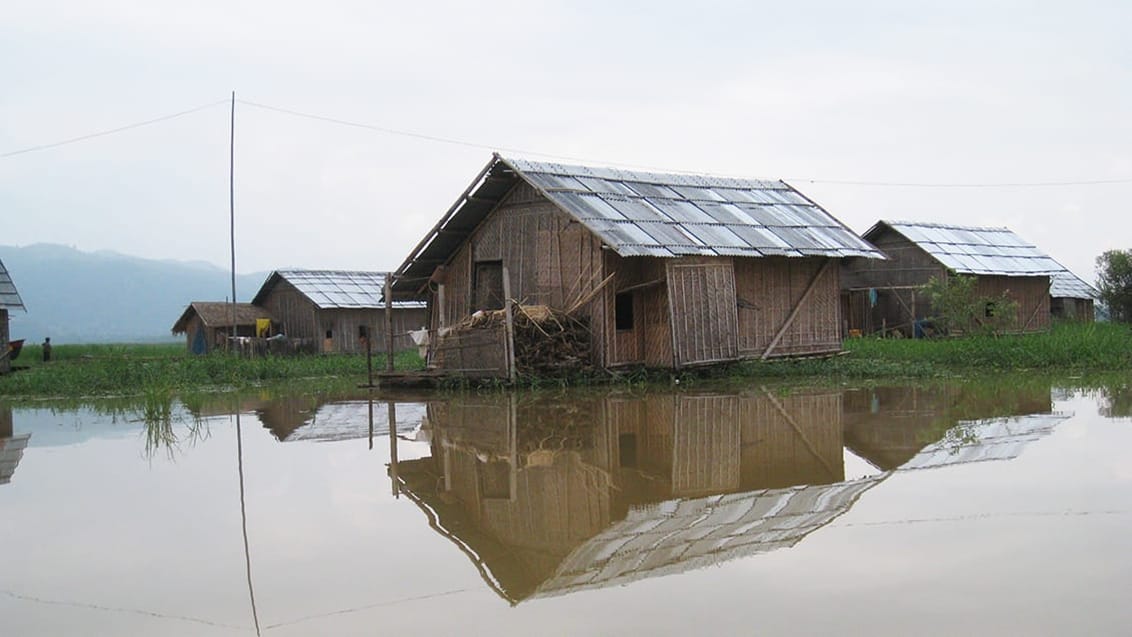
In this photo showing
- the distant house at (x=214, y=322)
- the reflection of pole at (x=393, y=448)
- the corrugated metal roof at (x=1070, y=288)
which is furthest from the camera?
the corrugated metal roof at (x=1070, y=288)

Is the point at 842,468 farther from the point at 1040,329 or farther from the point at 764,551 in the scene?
the point at 1040,329

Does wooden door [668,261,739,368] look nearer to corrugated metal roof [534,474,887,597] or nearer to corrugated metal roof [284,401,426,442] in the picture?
corrugated metal roof [284,401,426,442]

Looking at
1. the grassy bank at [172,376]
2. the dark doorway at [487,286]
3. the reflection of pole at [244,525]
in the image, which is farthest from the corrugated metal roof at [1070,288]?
the reflection of pole at [244,525]

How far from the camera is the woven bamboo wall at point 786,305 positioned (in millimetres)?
19750

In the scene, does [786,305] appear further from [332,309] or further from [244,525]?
[332,309]

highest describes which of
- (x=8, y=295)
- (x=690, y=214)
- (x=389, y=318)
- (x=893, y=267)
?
(x=690, y=214)

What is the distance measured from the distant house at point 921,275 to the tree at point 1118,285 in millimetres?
2604

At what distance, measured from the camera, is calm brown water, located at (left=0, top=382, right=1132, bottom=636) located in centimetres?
525

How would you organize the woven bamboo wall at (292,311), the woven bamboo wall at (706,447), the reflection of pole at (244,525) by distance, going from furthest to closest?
the woven bamboo wall at (292,311), the woven bamboo wall at (706,447), the reflection of pole at (244,525)

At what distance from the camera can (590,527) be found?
704 cm

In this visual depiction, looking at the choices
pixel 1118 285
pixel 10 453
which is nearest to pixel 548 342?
pixel 10 453

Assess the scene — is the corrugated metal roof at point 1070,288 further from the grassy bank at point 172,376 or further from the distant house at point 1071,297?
the grassy bank at point 172,376

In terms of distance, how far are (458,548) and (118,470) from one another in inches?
190

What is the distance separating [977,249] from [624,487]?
24885mm
